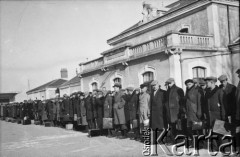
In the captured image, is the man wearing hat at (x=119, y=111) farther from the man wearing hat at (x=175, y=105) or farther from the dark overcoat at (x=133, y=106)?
the man wearing hat at (x=175, y=105)

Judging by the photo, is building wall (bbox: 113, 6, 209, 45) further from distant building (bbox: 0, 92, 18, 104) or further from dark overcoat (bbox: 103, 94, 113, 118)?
distant building (bbox: 0, 92, 18, 104)

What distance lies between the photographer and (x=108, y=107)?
10.6 meters

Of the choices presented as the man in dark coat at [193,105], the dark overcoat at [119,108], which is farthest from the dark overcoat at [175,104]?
the dark overcoat at [119,108]

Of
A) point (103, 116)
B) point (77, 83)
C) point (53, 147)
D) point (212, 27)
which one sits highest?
point (212, 27)

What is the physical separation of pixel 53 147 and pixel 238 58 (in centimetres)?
1032

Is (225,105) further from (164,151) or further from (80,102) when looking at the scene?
(80,102)

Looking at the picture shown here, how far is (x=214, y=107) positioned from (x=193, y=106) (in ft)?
2.04

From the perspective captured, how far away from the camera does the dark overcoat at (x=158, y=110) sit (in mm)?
8195

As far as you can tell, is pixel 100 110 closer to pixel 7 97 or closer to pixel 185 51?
pixel 185 51

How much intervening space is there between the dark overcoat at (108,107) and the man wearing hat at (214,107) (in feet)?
14.1

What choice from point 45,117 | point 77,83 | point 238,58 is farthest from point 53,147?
point 77,83

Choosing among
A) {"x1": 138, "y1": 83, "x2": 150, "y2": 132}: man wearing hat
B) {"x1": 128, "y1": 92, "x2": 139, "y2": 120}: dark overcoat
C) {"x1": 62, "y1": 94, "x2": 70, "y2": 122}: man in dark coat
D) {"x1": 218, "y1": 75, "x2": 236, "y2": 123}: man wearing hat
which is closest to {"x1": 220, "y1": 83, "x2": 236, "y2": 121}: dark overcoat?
{"x1": 218, "y1": 75, "x2": 236, "y2": 123}: man wearing hat

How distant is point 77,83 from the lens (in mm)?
30875

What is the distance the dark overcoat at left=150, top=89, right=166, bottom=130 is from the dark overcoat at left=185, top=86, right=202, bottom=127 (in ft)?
3.24
